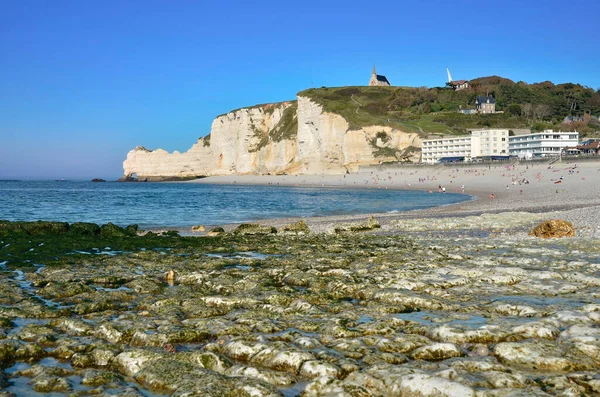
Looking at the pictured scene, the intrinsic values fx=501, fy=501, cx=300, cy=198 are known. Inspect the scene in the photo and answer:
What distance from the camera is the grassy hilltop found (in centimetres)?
11909

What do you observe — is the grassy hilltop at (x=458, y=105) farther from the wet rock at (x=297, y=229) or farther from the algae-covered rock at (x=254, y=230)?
the algae-covered rock at (x=254, y=230)

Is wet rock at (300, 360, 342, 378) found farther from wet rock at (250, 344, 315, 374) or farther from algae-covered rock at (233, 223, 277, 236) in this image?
algae-covered rock at (233, 223, 277, 236)

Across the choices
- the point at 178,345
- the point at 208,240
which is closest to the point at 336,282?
the point at 178,345

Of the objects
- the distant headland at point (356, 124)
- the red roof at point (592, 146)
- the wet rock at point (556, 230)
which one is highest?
the distant headland at point (356, 124)

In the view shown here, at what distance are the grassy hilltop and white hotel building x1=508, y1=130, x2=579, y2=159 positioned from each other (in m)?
16.2

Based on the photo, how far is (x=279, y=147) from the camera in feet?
414

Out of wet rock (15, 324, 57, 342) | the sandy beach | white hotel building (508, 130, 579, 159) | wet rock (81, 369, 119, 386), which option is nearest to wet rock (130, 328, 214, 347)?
wet rock (81, 369, 119, 386)

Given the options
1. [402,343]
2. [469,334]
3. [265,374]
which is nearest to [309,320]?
[402,343]

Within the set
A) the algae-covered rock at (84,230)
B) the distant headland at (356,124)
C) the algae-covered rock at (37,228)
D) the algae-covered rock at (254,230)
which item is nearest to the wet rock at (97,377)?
the algae-covered rock at (254,230)

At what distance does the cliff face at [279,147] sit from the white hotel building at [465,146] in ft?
10.4

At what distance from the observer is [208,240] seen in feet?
66.7

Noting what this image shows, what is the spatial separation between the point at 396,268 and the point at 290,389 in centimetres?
711

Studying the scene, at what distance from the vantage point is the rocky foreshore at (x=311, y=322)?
575cm

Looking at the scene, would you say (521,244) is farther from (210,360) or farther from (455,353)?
(210,360)
